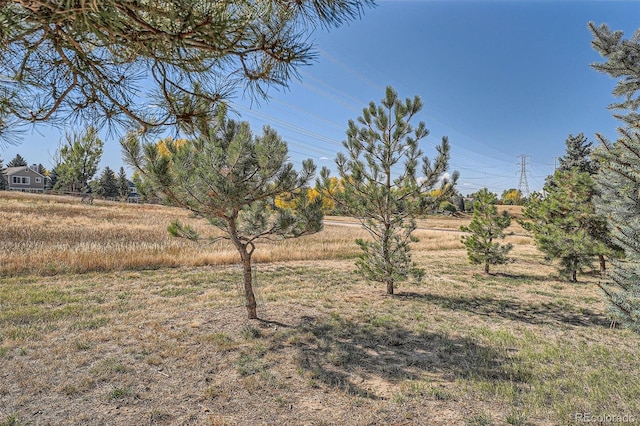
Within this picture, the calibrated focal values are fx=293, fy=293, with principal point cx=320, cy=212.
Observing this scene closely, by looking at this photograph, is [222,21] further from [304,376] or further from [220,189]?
[304,376]

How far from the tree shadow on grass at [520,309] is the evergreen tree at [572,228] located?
2.52m

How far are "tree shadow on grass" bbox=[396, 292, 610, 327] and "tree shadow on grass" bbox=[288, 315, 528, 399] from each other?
192 cm

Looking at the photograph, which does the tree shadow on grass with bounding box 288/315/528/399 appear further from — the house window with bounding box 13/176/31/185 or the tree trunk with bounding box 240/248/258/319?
the house window with bounding box 13/176/31/185

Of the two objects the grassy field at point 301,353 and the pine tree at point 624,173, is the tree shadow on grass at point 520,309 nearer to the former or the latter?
the grassy field at point 301,353

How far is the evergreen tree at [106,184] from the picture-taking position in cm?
4850

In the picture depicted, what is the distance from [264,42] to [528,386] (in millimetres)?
3973

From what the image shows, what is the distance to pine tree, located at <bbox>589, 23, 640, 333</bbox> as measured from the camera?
2.47m

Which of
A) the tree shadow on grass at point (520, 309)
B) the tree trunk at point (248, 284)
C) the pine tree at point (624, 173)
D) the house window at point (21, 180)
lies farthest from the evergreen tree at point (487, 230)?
the house window at point (21, 180)

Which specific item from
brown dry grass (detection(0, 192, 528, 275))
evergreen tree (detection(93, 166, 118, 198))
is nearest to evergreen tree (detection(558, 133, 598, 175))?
brown dry grass (detection(0, 192, 528, 275))

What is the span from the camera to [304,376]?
121 inches

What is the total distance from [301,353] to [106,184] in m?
58.1

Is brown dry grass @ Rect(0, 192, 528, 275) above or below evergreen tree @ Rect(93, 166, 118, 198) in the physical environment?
below

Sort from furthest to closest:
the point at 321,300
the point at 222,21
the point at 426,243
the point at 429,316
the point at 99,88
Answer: the point at 426,243 < the point at 321,300 < the point at 429,316 < the point at 99,88 < the point at 222,21

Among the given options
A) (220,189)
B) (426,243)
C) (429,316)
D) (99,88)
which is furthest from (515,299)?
(426,243)
